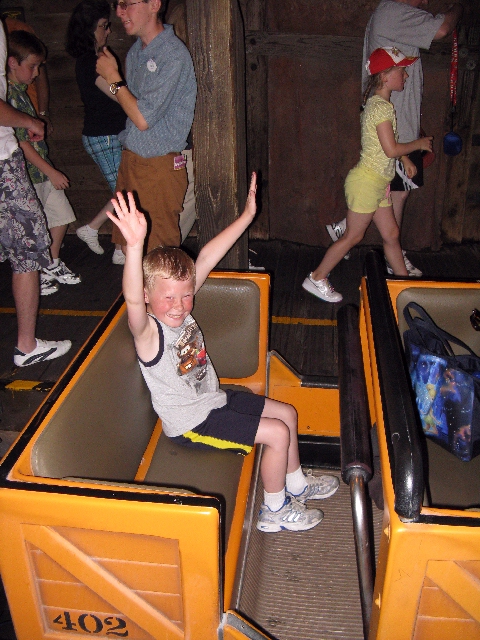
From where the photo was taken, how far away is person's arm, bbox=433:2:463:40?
3430 millimetres

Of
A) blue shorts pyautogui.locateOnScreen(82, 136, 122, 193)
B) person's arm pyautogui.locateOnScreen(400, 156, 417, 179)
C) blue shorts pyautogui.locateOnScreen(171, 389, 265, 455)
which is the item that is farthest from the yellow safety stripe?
blue shorts pyautogui.locateOnScreen(82, 136, 122, 193)

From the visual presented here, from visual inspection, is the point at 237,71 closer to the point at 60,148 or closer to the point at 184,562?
the point at 184,562

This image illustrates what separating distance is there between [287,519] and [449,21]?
3.03m

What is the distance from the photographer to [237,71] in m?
2.71

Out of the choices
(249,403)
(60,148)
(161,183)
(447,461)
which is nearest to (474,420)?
(447,461)

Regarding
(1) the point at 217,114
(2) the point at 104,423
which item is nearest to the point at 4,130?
(1) the point at 217,114

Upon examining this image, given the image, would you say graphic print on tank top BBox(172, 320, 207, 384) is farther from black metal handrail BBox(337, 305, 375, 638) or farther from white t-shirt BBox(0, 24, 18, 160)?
white t-shirt BBox(0, 24, 18, 160)

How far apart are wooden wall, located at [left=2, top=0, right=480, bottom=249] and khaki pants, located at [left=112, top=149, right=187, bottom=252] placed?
151cm

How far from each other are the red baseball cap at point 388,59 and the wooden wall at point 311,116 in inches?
43.3

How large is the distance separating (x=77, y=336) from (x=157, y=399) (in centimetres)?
164

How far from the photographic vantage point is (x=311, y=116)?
14.5 ft

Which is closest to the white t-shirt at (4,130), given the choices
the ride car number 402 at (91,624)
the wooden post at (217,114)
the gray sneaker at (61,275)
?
the wooden post at (217,114)

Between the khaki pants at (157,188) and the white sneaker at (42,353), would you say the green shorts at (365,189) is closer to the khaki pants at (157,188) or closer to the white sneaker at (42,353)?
the khaki pants at (157,188)

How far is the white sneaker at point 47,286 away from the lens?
4137 mm
